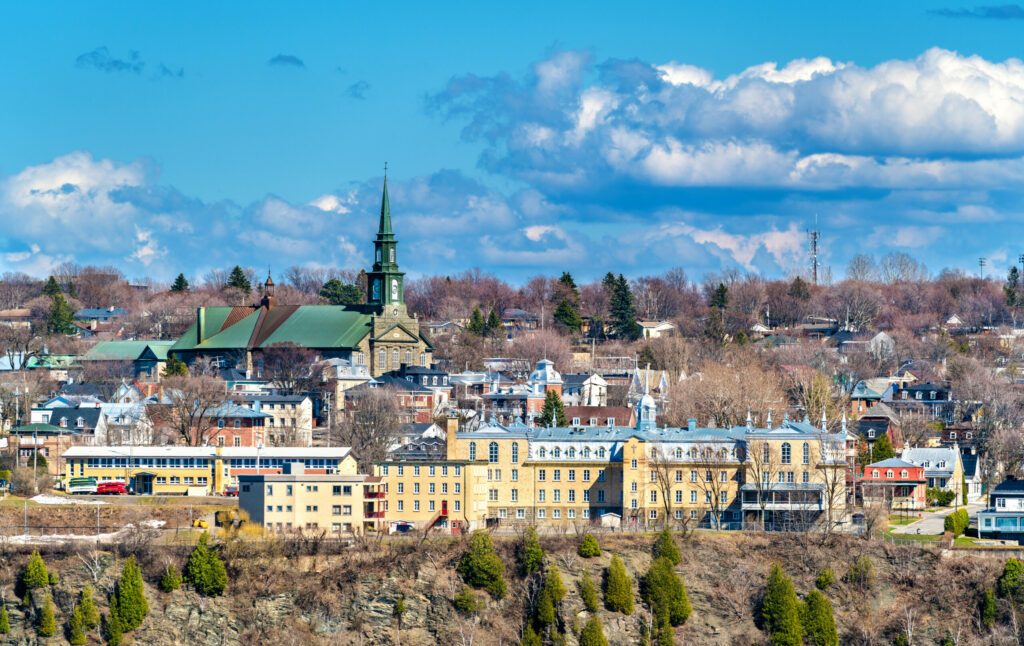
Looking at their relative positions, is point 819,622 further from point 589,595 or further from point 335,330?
point 335,330

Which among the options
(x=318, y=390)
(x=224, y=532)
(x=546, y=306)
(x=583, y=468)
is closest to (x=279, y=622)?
(x=224, y=532)

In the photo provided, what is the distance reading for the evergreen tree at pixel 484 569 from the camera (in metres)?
74.7

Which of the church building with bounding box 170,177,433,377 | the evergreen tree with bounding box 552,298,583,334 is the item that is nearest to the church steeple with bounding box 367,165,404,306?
the church building with bounding box 170,177,433,377

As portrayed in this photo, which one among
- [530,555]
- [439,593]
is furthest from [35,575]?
[530,555]

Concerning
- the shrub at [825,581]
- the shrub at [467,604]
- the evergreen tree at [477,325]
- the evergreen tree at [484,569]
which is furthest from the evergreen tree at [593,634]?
the evergreen tree at [477,325]

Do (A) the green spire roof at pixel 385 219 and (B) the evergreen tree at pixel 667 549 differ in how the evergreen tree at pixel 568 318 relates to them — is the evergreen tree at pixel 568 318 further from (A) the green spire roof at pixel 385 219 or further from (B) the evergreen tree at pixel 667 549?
(B) the evergreen tree at pixel 667 549

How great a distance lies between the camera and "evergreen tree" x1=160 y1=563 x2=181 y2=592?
74.4 m

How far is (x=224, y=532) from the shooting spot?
3059 inches

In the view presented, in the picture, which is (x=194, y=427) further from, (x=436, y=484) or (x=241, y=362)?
(x=241, y=362)

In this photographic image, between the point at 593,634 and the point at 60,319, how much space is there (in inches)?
4065

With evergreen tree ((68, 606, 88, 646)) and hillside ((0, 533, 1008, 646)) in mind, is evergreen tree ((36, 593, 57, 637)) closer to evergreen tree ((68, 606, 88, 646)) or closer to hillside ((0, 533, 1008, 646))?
hillside ((0, 533, 1008, 646))

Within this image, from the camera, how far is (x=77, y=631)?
73.2m

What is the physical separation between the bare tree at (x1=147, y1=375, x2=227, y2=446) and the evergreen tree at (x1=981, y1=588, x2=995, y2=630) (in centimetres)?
4096

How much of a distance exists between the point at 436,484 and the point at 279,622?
1060 cm
